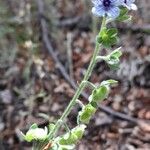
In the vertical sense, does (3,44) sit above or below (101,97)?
below

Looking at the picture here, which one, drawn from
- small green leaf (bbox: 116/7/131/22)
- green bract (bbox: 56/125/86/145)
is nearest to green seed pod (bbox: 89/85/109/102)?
green bract (bbox: 56/125/86/145)

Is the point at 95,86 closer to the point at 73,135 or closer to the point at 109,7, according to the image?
the point at 73,135

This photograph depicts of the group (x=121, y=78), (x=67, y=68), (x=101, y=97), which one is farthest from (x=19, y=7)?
(x=101, y=97)

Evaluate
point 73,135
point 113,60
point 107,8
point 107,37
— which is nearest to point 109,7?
point 107,8

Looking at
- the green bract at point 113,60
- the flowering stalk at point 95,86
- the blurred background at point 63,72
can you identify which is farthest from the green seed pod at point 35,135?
the blurred background at point 63,72

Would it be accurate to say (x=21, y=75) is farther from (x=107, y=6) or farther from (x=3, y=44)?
(x=107, y=6)

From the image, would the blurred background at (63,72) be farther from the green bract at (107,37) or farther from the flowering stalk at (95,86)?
the green bract at (107,37)

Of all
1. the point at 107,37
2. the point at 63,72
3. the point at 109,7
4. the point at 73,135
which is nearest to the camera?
the point at 109,7
